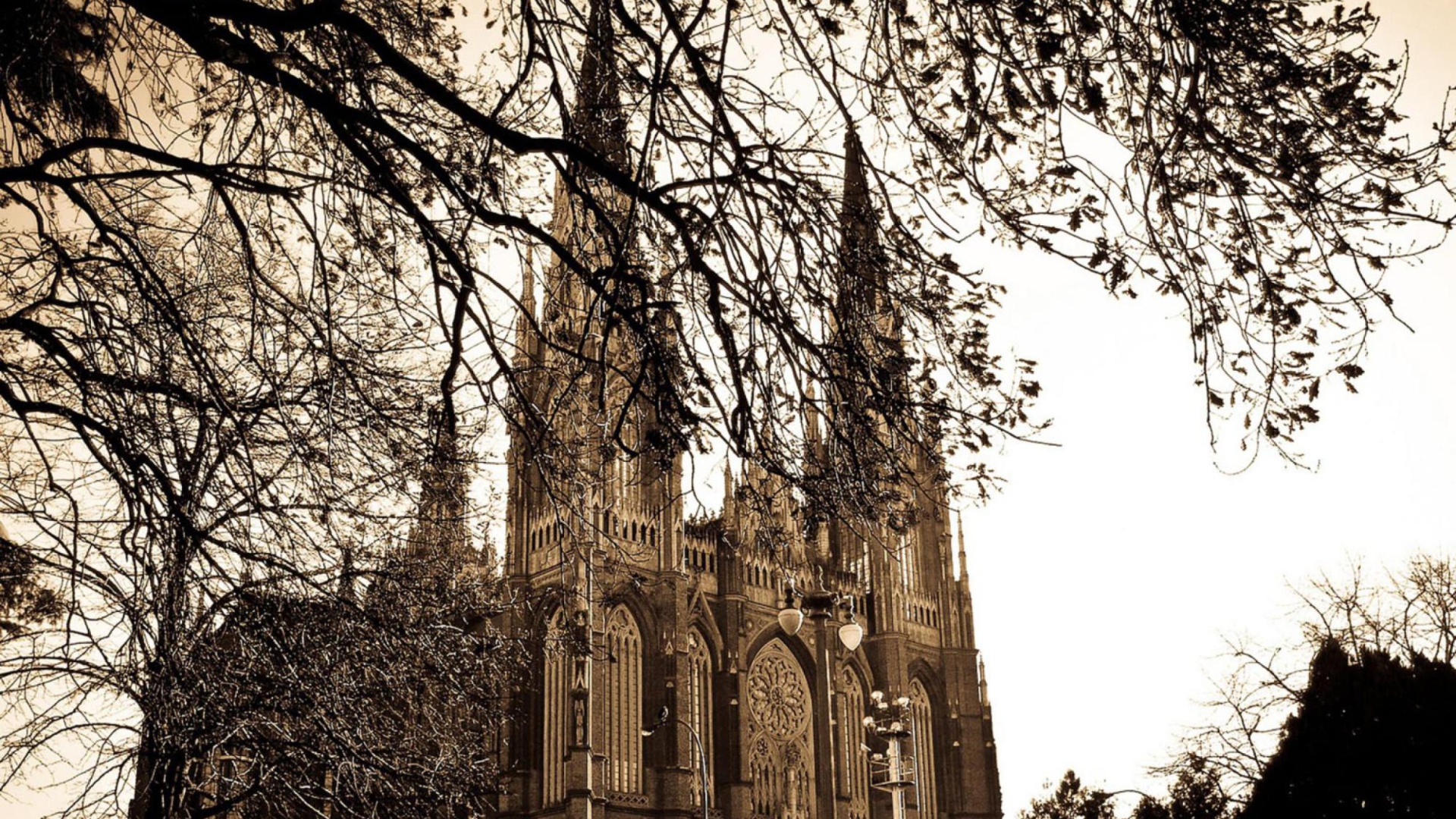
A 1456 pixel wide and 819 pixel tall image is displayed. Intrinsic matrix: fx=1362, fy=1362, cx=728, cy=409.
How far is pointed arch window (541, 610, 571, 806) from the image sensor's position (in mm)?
30297

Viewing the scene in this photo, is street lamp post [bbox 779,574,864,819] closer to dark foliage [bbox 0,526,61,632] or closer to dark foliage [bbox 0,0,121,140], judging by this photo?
dark foliage [bbox 0,526,61,632]

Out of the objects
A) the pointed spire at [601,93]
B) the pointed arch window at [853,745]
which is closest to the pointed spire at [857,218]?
the pointed spire at [601,93]

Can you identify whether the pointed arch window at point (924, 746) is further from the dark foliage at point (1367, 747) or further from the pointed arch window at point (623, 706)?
the dark foliage at point (1367, 747)

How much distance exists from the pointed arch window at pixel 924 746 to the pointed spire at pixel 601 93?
33.9 metres

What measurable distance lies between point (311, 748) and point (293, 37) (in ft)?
14.1

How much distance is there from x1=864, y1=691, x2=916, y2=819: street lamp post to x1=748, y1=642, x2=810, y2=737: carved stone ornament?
192cm

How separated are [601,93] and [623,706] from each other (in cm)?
2649

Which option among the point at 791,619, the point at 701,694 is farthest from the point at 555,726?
the point at 791,619

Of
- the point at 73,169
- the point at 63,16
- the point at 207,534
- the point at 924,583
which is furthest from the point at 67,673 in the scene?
the point at 924,583

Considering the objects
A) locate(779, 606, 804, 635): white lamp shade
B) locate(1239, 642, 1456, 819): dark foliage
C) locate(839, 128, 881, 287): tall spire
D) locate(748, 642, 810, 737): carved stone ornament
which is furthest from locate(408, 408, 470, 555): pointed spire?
locate(748, 642, 810, 737): carved stone ornament

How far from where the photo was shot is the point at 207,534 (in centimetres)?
746

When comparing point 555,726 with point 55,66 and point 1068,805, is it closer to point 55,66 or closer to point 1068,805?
point 1068,805

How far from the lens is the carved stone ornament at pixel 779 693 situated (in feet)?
118

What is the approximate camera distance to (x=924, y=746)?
1566 inches
